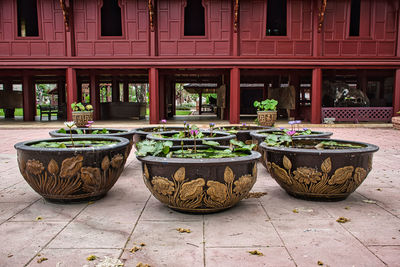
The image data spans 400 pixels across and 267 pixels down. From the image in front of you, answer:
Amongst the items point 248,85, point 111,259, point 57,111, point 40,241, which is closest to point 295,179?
point 111,259

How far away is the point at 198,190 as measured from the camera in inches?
114

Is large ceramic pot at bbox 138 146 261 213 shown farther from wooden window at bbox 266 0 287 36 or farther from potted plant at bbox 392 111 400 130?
wooden window at bbox 266 0 287 36

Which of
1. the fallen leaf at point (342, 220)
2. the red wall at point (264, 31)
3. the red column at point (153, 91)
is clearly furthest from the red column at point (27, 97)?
the fallen leaf at point (342, 220)

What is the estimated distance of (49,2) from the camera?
511 inches

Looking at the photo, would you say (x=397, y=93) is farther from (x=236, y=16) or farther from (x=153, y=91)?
(x=153, y=91)

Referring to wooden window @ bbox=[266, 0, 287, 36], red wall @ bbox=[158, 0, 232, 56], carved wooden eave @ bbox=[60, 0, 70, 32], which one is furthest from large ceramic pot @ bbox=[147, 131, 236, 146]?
wooden window @ bbox=[266, 0, 287, 36]

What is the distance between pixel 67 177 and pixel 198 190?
1329 millimetres

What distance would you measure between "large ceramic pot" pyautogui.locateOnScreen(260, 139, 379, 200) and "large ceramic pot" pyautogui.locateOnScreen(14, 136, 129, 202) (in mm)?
1788

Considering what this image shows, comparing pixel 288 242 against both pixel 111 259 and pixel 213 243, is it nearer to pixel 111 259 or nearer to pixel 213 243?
pixel 213 243

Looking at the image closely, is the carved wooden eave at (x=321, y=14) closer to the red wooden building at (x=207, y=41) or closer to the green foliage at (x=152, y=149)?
the red wooden building at (x=207, y=41)

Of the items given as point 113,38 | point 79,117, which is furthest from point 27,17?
point 79,117

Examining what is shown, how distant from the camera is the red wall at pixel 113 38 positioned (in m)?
13.0

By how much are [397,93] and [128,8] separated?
1143cm

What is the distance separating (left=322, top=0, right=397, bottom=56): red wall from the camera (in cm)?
1311
